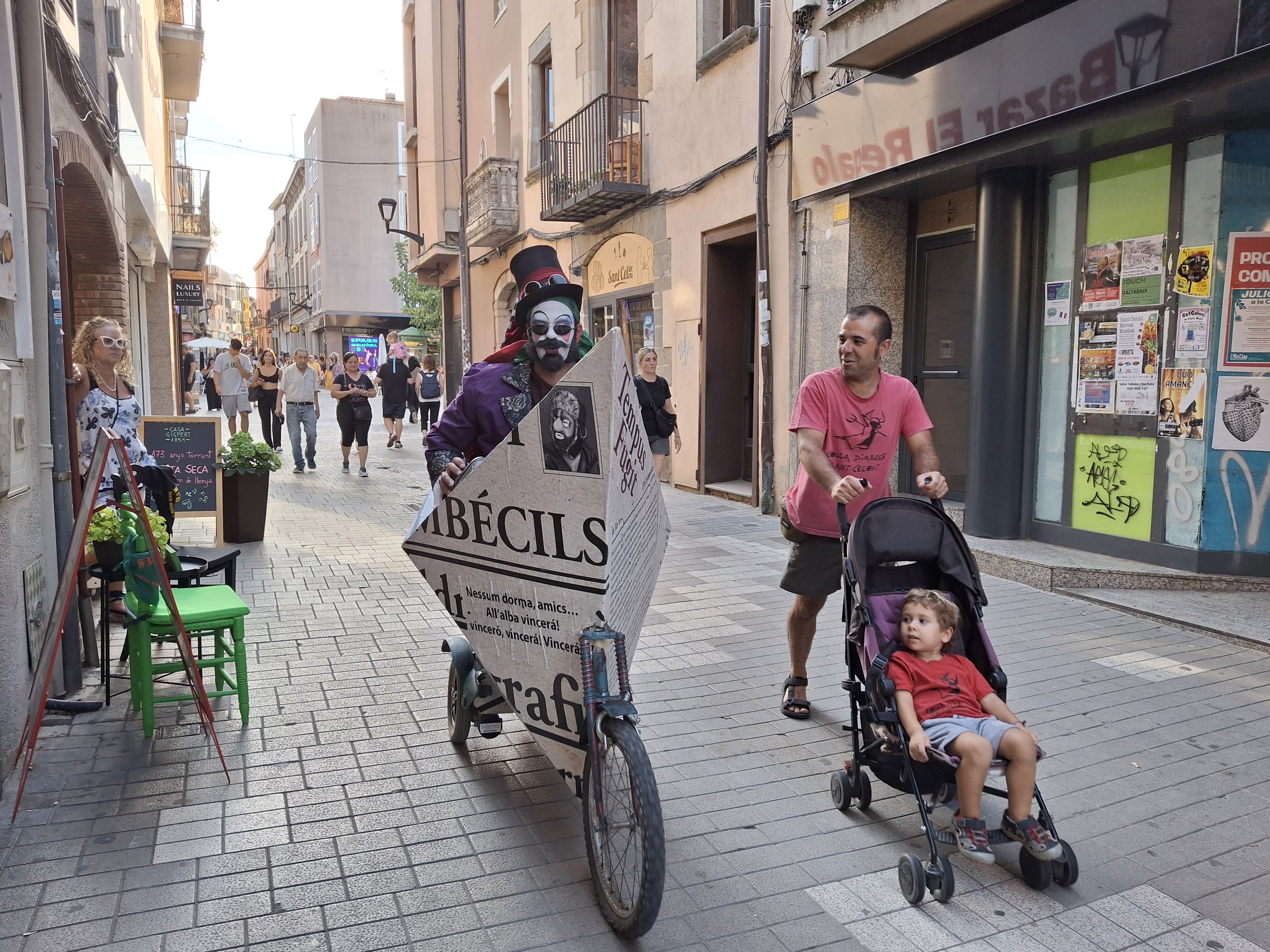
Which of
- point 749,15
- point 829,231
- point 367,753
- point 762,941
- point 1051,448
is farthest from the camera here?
point 749,15

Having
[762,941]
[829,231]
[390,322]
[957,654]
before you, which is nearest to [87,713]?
[762,941]

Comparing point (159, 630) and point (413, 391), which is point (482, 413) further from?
point (413, 391)

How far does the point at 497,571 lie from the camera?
3.10 m

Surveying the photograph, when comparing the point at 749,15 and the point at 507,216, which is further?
the point at 507,216

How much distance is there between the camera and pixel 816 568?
4258mm

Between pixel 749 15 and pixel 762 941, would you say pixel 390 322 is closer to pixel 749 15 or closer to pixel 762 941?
pixel 749 15

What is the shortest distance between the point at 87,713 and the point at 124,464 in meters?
1.48

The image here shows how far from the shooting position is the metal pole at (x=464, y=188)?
20.6m

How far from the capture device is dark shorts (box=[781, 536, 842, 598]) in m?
→ 4.24

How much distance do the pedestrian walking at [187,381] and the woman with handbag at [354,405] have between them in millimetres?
10486

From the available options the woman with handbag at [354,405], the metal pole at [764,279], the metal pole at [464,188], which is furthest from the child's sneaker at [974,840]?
the metal pole at [464,188]

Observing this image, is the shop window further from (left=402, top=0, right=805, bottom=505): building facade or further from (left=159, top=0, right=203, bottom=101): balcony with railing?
(left=159, top=0, right=203, bottom=101): balcony with railing

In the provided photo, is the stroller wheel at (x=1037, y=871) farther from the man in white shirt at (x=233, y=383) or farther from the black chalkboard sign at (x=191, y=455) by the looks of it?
the man in white shirt at (x=233, y=383)

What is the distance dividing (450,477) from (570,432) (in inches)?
24.2
